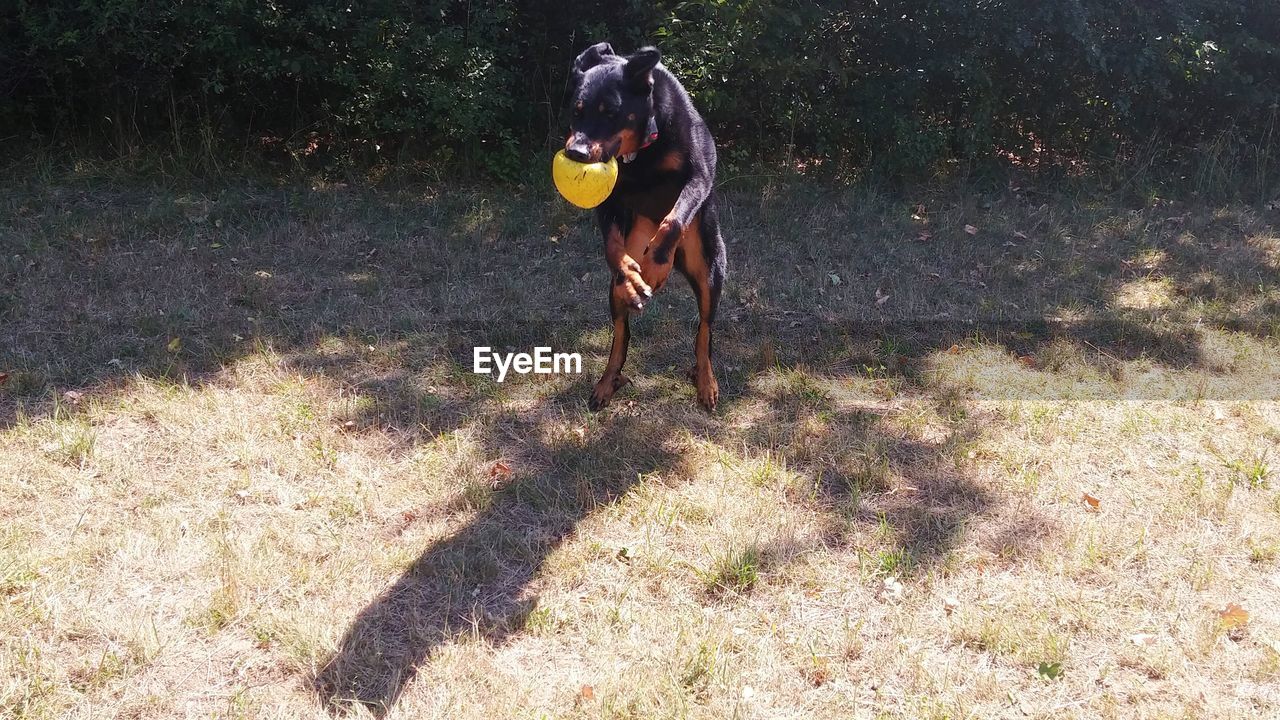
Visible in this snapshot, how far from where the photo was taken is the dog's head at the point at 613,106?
3.95 m

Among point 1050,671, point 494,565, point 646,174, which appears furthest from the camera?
point 646,174

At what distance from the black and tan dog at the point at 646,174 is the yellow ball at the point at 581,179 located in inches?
1.4

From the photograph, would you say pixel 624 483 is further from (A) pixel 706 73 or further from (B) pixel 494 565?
(A) pixel 706 73

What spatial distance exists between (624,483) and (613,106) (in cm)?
161

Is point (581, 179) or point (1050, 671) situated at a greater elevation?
point (581, 179)

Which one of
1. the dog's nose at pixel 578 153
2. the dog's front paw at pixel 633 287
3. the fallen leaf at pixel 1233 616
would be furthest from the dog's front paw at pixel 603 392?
the fallen leaf at pixel 1233 616

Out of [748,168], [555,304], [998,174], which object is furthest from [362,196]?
[998,174]

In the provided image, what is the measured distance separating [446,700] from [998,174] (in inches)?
313

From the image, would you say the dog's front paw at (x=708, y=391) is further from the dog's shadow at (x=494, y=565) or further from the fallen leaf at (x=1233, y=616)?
the fallen leaf at (x=1233, y=616)

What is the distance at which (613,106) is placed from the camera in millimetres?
3977

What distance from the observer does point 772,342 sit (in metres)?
5.83

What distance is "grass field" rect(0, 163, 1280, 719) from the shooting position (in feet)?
10.1

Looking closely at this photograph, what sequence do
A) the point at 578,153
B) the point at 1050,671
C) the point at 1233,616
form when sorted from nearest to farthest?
the point at 1050,671, the point at 1233,616, the point at 578,153

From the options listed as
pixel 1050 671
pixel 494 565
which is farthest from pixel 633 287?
pixel 1050 671
